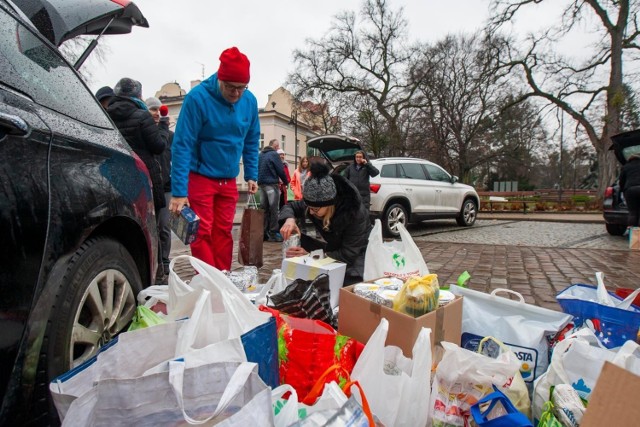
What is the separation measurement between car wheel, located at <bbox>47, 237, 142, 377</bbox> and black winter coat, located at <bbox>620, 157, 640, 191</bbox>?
7.45m

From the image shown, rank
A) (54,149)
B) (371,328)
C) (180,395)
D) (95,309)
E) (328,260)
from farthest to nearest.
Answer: (328,260)
(371,328)
(95,309)
(54,149)
(180,395)

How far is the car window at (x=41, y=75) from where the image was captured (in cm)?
135

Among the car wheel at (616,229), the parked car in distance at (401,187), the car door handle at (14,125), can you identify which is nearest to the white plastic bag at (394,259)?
the car door handle at (14,125)

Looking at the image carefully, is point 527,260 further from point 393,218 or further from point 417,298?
point 417,298

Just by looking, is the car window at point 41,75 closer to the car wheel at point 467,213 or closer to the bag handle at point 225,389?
the bag handle at point 225,389

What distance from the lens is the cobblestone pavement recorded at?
3.92 m

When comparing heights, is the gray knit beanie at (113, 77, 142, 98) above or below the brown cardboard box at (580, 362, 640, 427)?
above

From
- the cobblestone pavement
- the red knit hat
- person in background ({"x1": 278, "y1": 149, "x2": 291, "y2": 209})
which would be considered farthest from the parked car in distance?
the red knit hat

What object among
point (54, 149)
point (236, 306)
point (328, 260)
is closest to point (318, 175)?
point (328, 260)

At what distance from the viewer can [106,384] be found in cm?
94

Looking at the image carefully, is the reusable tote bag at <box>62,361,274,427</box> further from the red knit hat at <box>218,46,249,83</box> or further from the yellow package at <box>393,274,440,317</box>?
the red knit hat at <box>218,46,249,83</box>

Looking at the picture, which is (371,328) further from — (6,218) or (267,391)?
(6,218)

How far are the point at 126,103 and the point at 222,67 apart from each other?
1.35m

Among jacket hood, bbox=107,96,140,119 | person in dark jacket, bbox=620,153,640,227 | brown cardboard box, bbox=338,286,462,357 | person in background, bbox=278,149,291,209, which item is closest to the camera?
brown cardboard box, bbox=338,286,462,357
